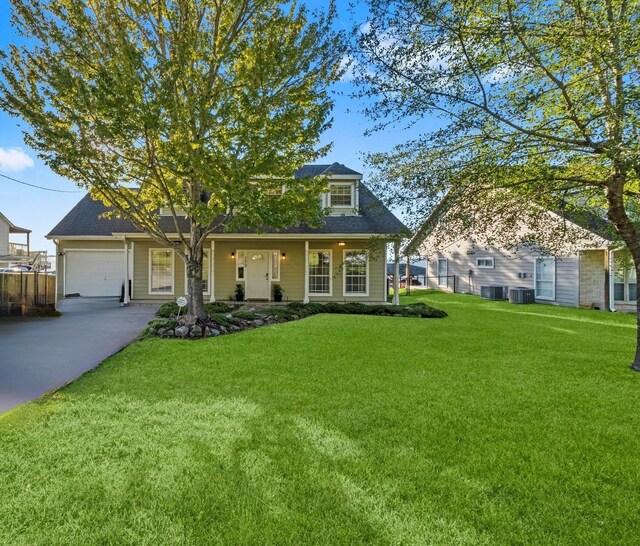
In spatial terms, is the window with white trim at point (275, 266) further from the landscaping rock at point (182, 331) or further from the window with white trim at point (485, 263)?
the window with white trim at point (485, 263)

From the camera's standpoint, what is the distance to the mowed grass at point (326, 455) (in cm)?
210

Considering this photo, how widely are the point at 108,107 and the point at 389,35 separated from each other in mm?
5516

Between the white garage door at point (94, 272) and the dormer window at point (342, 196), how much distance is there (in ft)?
33.6

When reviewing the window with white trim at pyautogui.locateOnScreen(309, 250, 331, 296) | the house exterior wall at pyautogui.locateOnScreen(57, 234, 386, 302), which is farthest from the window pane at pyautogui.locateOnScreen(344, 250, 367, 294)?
the window with white trim at pyautogui.locateOnScreen(309, 250, 331, 296)

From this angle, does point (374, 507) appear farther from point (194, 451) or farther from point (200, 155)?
point (200, 155)

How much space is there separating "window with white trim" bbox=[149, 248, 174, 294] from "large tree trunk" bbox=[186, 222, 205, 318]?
5.91 m

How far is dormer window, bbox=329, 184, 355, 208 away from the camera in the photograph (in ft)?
49.2

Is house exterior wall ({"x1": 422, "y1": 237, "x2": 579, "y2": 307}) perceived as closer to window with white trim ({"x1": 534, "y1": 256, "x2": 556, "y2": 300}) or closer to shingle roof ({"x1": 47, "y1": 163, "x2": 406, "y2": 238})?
window with white trim ({"x1": 534, "y1": 256, "x2": 556, "y2": 300})

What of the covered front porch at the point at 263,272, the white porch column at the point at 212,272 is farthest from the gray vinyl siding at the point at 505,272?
the white porch column at the point at 212,272

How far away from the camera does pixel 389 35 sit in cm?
478

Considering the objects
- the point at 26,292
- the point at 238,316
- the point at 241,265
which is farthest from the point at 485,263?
the point at 26,292

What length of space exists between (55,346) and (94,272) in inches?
465

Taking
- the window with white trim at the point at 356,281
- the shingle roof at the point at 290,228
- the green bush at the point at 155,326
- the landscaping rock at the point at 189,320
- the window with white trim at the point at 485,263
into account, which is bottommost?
the green bush at the point at 155,326

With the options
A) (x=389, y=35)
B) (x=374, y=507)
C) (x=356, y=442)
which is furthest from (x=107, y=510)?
(x=389, y=35)
